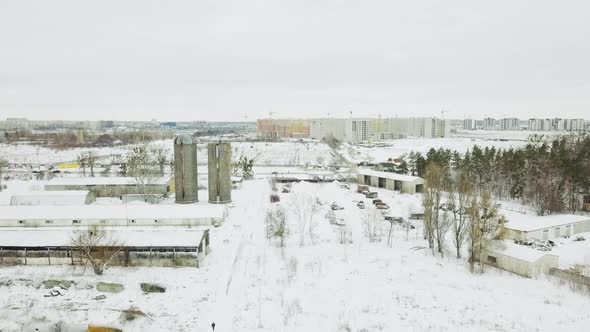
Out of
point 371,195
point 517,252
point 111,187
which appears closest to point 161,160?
point 111,187

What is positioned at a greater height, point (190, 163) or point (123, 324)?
point (190, 163)

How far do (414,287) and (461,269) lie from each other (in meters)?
3.25

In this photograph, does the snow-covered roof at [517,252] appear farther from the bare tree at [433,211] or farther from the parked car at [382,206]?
the parked car at [382,206]

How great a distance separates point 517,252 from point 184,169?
67.3 feet

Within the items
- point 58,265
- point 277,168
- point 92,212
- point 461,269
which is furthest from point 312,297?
point 277,168

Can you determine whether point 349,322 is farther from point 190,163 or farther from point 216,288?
point 190,163

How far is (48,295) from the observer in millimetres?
14305

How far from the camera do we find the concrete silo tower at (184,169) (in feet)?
92.2

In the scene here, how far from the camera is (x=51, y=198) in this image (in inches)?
1088

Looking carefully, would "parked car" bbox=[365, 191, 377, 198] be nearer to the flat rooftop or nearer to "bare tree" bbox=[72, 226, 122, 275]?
the flat rooftop

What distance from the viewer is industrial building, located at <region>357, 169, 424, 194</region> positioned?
34.8m

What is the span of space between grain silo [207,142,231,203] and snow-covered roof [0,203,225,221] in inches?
182

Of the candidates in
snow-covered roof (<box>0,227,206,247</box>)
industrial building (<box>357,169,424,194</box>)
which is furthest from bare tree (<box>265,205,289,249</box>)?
industrial building (<box>357,169,424,194</box>)

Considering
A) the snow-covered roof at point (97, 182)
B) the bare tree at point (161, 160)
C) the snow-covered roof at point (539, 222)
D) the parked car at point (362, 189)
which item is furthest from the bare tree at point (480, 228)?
the bare tree at point (161, 160)
